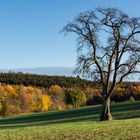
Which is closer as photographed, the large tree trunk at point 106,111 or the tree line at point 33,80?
the large tree trunk at point 106,111

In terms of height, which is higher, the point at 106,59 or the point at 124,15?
the point at 124,15

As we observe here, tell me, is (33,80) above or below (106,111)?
above

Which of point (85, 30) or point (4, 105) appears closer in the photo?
point (85, 30)

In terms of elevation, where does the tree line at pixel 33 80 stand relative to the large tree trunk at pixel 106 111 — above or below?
above

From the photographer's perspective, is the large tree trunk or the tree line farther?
the tree line

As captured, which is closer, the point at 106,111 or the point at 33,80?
the point at 106,111

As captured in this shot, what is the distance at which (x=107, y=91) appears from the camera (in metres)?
42.5

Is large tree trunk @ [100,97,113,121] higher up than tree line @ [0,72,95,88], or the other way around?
tree line @ [0,72,95,88]

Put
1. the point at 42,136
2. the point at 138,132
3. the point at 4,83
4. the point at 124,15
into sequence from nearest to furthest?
the point at 138,132 < the point at 42,136 < the point at 124,15 < the point at 4,83

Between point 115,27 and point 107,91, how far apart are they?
232 inches

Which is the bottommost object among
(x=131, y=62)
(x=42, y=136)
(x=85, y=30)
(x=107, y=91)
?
(x=42, y=136)

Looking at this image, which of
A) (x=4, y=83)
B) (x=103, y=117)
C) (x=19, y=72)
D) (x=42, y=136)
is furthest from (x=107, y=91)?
(x=19, y=72)

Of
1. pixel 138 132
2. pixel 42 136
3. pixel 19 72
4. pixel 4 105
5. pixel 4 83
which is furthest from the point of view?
pixel 19 72

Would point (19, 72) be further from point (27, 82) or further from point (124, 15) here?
point (124, 15)
